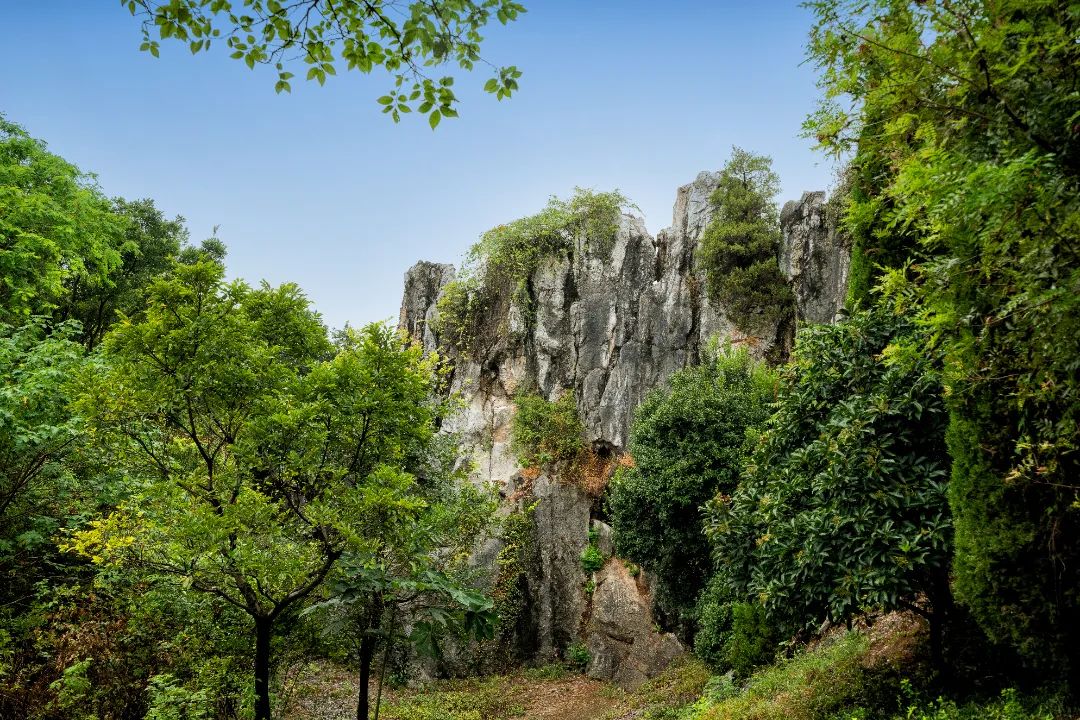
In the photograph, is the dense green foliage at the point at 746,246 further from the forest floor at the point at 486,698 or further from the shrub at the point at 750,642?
the forest floor at the point at 486,698

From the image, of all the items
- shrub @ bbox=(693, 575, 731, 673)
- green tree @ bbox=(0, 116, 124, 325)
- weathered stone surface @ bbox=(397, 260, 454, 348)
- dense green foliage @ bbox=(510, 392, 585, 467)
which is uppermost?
weathered stone surface @ bbox=(397, 260, 454, 348)

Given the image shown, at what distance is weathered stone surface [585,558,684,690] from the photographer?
15.1m

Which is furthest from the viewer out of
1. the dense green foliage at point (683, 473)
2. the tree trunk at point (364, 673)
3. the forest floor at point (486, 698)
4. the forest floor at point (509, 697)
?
the dense green foliage at point (683, 473)

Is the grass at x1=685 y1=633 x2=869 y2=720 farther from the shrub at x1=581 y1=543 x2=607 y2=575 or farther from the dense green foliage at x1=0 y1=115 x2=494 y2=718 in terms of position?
the shrub at x1=581 y1=543 x2=607 y2=575

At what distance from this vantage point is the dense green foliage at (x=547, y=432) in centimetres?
1920

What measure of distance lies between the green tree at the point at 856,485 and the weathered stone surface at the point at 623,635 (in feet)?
29.9

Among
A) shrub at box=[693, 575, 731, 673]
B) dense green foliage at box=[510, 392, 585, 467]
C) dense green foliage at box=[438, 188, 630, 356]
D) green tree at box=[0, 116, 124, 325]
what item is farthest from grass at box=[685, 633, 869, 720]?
dense green foliage at box=[438, 188, 630, 356]

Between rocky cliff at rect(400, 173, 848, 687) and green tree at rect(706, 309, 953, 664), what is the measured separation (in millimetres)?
9751

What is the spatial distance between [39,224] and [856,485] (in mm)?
16148

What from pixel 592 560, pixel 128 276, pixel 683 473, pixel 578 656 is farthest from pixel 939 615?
pixel 128 276

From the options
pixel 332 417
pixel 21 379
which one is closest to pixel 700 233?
pixel 332 417

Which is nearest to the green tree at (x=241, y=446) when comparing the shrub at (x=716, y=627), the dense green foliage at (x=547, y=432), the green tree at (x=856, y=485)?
the green tree at (x=856, y=485)

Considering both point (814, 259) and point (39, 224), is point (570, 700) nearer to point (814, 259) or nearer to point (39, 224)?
point (814, 259)

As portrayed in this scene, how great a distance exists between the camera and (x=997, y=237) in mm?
4004
